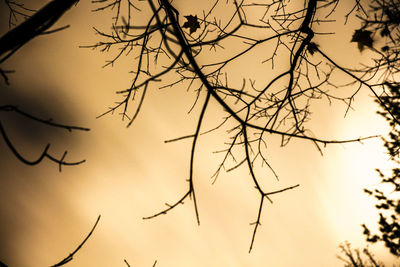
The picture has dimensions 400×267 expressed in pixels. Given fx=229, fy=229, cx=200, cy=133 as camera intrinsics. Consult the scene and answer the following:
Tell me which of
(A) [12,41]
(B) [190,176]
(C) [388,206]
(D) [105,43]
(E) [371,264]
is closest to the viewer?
(A) [12,41]

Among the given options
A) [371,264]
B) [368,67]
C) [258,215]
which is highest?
[368,67]

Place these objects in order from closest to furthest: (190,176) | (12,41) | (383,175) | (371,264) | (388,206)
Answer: (12,41), (190,176), (383,175), (388,206), (371,264)

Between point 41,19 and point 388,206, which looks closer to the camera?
point 41,19

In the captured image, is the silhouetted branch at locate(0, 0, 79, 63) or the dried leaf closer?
the silhouetted branch at locate(0, 0, 79, 63)

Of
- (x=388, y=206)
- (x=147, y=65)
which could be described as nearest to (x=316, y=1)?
(x=147, y=65)

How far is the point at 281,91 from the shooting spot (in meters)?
2.87

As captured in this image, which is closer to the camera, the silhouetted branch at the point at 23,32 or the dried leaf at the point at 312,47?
the silhouetted branch at the point at 23,32

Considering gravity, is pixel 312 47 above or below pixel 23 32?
above

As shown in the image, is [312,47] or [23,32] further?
[312,47]

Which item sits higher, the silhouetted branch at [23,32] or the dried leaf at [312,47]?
the dried leaf at [312,47]

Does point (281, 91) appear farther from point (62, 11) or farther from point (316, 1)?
point (62, 11)

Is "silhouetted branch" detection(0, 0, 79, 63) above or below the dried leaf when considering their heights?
below

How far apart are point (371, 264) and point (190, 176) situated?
59.8ft

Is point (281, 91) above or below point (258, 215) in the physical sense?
above
